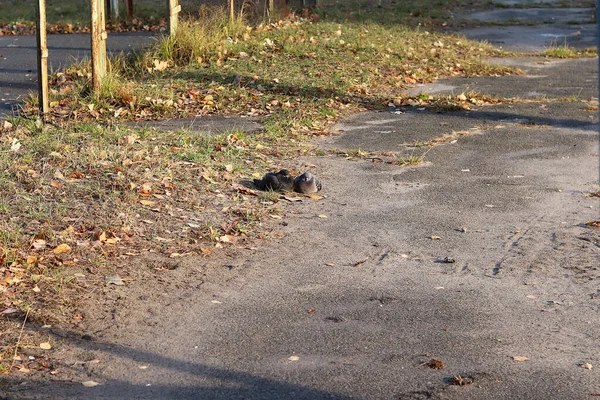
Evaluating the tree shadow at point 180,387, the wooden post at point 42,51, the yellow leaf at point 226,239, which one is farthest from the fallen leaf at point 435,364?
the wooden post at point 42,51

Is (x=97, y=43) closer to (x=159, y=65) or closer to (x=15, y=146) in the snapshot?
(x=159, y=65)

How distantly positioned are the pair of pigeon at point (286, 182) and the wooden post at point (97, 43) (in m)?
3.82

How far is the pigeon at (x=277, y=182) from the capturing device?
305 inches

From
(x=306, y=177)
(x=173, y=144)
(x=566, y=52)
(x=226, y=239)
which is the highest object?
(x=566, y=52)

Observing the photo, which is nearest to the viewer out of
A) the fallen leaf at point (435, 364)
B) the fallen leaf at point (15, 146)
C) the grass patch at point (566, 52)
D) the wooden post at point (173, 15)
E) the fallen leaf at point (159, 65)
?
the fallen leaf at point (435, 364)

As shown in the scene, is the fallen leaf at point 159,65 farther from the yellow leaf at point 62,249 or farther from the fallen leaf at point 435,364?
the fallen leaf at point 435,364

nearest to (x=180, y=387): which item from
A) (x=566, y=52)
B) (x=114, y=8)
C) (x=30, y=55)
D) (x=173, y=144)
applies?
(x=173, y=144)

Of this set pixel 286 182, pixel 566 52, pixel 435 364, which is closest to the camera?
pixel 435 364

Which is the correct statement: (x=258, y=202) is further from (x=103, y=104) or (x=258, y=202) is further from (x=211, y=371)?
(x=103, y=104)

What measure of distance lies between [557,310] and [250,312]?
1.95m

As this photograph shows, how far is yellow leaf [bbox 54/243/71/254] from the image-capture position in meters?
5.96

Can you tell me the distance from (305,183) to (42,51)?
12.9 ft

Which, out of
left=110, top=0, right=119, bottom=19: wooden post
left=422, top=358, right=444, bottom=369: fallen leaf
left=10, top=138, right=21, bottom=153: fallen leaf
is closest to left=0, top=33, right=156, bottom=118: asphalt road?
left=110, top=0, right=119, bottom=19: wooden post

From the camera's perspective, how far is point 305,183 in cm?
779
